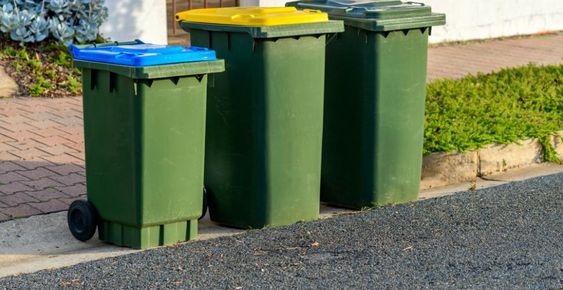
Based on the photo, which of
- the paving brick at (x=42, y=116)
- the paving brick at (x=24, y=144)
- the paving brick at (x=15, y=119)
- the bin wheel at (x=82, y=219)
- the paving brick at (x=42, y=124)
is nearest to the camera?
the bin wheel at (x=82, y=219)

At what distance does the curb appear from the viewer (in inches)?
357

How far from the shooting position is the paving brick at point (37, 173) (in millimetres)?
8648

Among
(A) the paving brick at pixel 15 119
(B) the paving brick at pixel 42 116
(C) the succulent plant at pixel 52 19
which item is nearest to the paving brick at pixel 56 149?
(A) the paving brick at pixel 15 119

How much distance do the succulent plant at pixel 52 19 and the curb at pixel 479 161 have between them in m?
4.23

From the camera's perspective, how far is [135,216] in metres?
7.06

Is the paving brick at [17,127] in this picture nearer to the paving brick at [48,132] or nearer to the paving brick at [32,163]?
the paving brick at [48,132]

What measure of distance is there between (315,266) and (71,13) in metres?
5.90

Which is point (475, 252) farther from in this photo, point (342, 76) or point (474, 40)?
point (474, 40)

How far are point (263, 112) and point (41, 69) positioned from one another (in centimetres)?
457

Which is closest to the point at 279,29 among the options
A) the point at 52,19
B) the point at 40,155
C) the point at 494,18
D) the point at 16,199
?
the point at 16,199

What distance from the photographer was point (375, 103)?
8086 mm

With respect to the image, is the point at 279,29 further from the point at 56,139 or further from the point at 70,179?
the point at 56,139

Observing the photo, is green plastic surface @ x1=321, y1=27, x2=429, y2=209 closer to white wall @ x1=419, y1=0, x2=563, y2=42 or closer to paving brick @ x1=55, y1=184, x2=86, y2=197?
paving brick @ x1=55, y1=184, x2=86, y2=197

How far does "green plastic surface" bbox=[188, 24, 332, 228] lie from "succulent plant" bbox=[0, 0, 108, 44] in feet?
13.9
